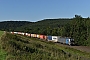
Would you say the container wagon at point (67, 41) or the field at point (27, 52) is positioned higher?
the field at point (27, 52)

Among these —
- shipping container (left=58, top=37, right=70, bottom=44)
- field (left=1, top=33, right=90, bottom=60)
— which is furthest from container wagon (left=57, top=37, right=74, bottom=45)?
field (left=1, top=33, right=90, bottom=60)

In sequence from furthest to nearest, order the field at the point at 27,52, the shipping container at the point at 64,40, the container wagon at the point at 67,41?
the shipping container at the point at 64,40 < the container wagon at the point at 67,41 < the field at the point at 27,52

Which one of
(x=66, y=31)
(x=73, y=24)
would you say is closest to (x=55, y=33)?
(x=66, y=31)

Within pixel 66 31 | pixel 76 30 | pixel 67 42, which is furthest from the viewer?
pixel 66 31

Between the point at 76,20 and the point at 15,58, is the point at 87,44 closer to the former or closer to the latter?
the point at 76,20

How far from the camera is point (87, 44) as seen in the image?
277 feet

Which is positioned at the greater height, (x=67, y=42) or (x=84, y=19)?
(x=84, y=19)

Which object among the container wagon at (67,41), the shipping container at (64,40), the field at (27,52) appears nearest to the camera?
the field at (27,52)

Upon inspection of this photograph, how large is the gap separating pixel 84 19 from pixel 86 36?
1026 centimetres

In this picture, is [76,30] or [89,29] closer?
[89,29]

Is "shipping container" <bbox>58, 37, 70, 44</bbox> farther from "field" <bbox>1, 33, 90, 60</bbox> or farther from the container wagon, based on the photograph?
"field" <bbox>1, 33, 90, 60</bbox>

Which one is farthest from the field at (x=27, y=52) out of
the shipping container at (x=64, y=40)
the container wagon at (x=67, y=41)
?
the shipping container at (x=64, y=40)

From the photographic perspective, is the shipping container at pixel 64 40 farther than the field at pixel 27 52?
Yes

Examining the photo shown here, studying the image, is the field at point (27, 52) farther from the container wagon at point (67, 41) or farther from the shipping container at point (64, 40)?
the shipping container at point (64, 40)
